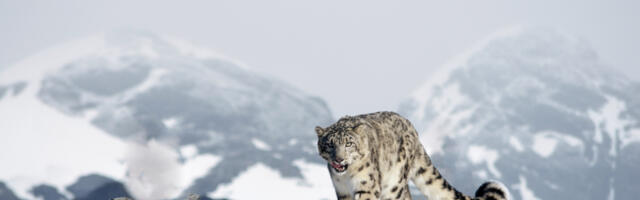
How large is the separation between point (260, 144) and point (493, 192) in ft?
138

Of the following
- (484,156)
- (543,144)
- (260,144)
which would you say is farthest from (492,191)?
(543,144)

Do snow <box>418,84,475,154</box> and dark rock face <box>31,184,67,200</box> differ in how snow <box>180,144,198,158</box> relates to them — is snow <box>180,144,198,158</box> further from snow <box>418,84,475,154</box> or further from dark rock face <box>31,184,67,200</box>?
snow <box>418,84,475,154</box>

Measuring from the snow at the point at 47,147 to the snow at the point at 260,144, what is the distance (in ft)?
39.8

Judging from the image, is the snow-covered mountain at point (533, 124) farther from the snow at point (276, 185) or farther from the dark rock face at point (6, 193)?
the dark rock face at point (6, 193)

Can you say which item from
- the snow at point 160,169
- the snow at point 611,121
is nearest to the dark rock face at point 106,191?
the snow at point 160,169

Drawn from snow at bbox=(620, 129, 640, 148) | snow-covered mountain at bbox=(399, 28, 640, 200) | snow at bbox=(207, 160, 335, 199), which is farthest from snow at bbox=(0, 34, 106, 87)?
snow at bbox=(620, 129, 640, 148)

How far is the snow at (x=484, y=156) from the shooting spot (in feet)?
171

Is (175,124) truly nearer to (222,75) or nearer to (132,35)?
(222,75)

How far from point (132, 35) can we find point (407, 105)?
38388 millimetres

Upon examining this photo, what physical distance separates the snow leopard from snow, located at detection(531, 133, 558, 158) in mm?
47734

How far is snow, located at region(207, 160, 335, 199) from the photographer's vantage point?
130 ft

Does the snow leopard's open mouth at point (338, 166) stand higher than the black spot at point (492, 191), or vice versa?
the black spot at point (492, 191)

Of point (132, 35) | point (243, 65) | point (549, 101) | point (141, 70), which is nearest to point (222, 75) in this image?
point (243, 65)

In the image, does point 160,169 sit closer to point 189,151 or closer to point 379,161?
point 189,151
